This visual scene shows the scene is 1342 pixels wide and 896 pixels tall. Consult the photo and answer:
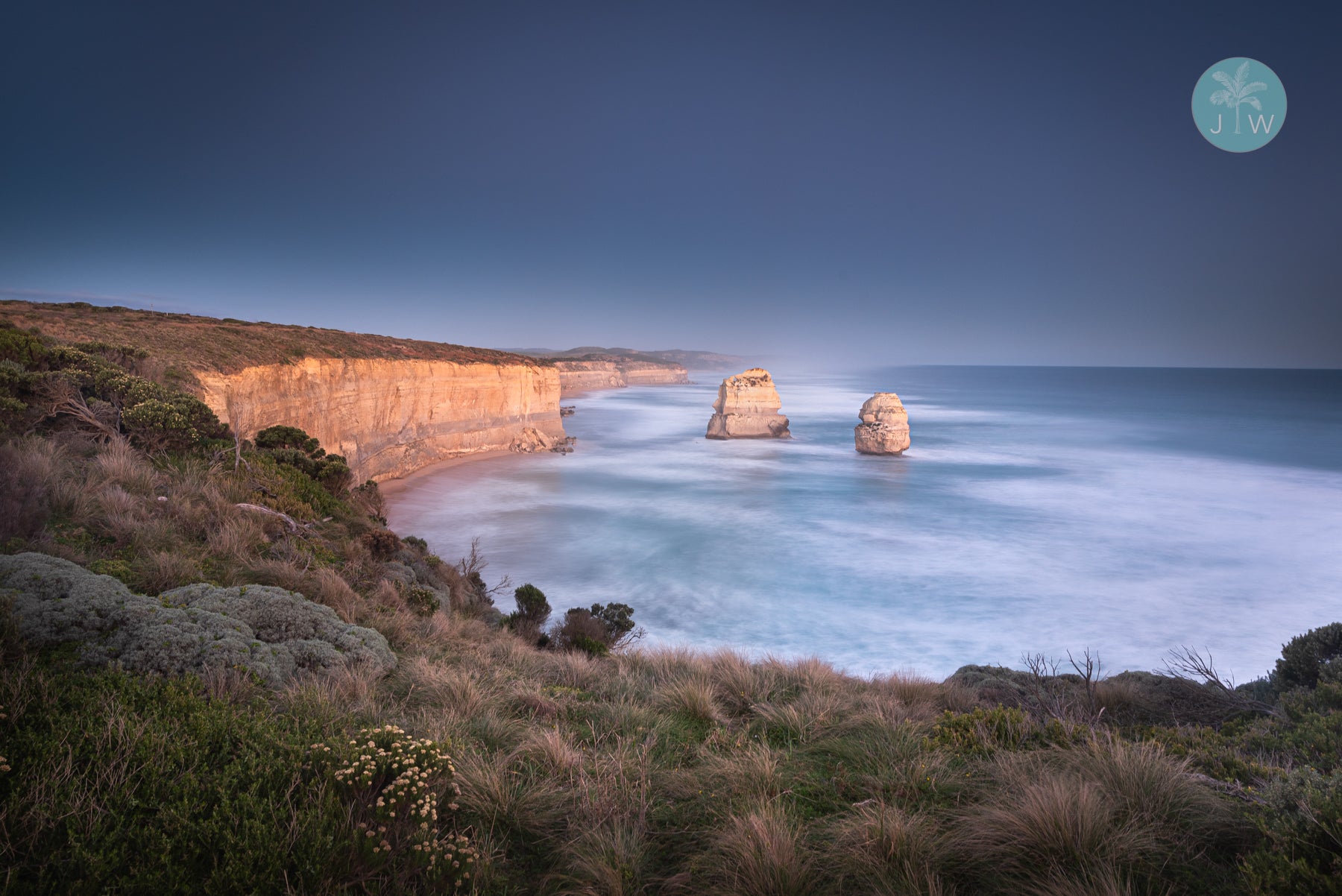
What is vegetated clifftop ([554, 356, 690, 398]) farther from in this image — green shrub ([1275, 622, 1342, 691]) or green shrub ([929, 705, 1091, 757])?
green shrub ([929, 705, 1091, 757])

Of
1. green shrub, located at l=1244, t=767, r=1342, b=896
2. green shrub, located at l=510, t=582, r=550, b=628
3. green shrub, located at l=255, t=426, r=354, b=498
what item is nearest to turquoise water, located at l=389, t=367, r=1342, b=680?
green shrub, located at l=510, t=582, r=550, b=628

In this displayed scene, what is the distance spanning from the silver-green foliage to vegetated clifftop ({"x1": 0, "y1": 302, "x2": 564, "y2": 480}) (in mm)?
7136

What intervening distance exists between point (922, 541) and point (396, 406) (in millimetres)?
25397

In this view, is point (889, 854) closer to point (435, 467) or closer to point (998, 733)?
point (998, 733)

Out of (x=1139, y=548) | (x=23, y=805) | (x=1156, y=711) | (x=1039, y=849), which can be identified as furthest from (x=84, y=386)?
(x=1139, y=548)

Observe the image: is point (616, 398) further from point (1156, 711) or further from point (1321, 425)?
point (1156, 711)

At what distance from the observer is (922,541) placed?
2364cm

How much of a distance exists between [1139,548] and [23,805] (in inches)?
1127

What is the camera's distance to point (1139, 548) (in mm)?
22719

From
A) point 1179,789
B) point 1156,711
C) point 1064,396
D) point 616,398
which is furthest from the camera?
point 1064,396

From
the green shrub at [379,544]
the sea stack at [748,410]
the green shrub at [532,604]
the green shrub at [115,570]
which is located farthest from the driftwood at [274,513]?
the sea stack at [748,410]

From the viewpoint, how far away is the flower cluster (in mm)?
2803

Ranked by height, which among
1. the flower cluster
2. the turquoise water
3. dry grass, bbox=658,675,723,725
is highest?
the flower cluster

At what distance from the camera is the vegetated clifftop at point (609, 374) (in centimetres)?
10900
